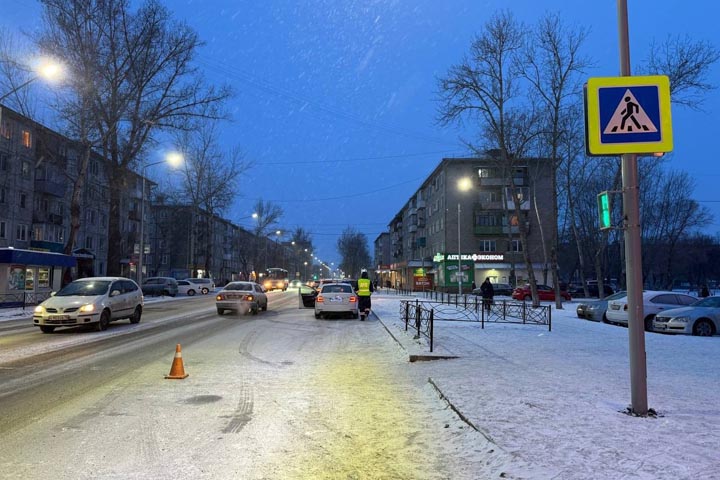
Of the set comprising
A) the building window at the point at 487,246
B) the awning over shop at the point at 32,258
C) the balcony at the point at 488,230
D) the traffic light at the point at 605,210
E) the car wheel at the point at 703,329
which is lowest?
the car wheel at the point at 703,329

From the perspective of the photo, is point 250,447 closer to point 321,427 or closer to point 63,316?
point 321,427

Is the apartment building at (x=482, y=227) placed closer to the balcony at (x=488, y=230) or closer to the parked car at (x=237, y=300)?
the balcony at (x=488, y=230)

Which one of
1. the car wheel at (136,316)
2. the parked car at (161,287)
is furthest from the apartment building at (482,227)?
the car wheel at (136,316)

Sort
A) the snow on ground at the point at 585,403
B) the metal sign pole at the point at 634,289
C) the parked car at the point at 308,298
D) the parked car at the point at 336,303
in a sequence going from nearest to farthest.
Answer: the snow on ground at the point at 585,403, the metal sign pole at the point at 634,289, the parked car at the point at 336,303, the parked car at the point at 308,298

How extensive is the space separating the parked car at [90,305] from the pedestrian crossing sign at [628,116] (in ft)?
46.9

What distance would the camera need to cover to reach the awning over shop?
1188 inches

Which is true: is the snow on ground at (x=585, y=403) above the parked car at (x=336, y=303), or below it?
below

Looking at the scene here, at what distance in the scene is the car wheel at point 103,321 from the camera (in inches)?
625

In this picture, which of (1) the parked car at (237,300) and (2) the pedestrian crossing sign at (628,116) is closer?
(2) the pedestrian crossing sign at (628,116)

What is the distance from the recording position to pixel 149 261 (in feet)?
286

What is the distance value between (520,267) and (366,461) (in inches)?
2327

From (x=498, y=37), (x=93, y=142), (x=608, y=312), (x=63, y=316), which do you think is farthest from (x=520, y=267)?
(x=63, y=316)

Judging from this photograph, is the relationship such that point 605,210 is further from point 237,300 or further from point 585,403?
point 237,300

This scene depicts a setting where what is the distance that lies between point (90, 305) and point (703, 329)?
59.4 ft
